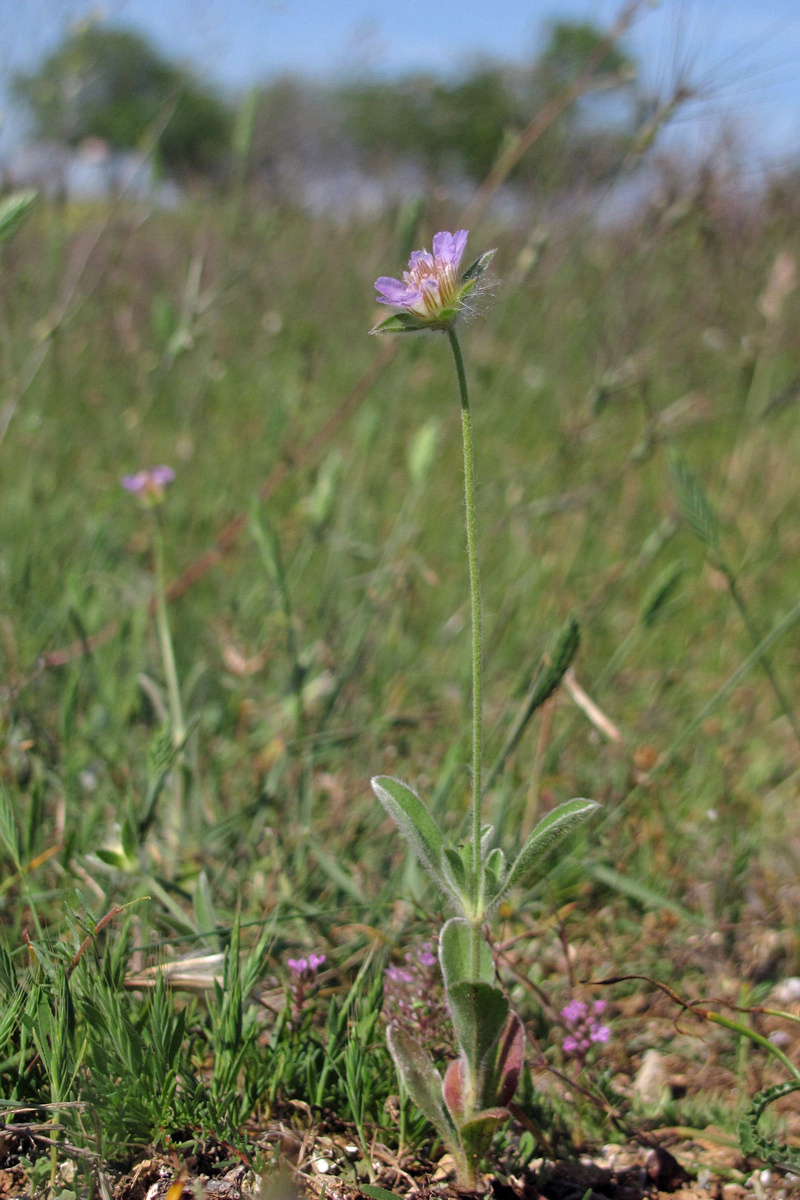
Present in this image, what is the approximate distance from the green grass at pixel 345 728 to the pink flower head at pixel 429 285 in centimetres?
58

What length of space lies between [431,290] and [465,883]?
0.48 m

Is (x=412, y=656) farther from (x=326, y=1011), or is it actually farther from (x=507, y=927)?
(x=326, y=1011)

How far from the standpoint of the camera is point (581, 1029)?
962 mm

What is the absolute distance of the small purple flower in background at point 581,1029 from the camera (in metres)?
0.96

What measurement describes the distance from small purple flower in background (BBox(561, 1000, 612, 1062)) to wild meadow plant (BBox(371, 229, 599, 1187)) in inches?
7.1

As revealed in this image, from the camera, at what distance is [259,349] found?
3.45 meters

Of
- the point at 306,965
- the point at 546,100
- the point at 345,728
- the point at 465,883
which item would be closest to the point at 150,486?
the point at 345,728

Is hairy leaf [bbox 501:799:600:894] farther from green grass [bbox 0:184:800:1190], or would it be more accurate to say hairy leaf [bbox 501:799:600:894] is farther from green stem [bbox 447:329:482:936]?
green grass [bbox 0:184:800:1190]

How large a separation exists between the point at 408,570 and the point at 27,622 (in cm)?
72

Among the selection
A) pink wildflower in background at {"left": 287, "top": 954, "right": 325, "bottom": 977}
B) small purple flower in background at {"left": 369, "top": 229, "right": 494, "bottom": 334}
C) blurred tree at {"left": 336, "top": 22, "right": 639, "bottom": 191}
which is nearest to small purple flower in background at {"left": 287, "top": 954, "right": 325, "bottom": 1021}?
pink wildflower in background at {"left": 287, "top": 954, "right": 325, "bottom": 977}

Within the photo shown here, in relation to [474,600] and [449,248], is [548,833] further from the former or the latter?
[449,248]

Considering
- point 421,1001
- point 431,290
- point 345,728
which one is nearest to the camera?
point 431,290

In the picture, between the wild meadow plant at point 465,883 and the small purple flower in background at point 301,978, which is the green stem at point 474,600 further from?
the small purple flower in background at point 301,978

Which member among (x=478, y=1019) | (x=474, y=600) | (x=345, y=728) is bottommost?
(x=345, y=728)
